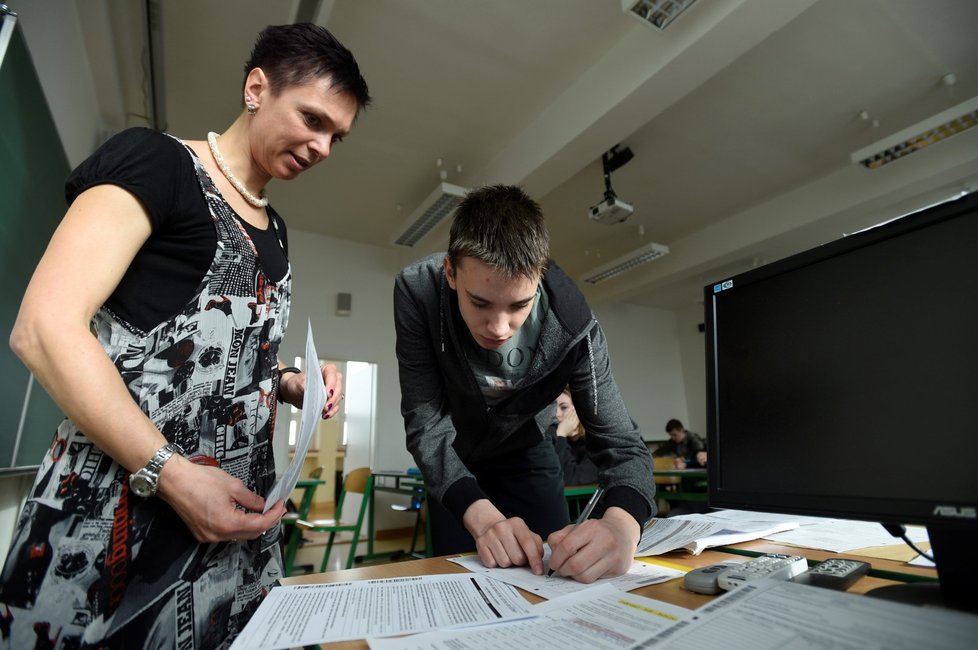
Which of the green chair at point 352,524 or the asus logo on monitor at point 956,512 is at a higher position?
the asus logo on monitor at point 956,512

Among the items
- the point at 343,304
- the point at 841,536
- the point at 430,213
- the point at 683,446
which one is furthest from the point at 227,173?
the point at 683,446

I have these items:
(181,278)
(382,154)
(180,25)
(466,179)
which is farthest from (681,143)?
(181,278)

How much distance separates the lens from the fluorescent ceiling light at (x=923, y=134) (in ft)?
Answer: 10.8

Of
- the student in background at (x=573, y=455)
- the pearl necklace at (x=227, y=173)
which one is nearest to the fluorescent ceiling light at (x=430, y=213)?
the student in background at (x=573, y=455)

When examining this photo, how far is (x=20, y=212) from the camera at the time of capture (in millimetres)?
1581

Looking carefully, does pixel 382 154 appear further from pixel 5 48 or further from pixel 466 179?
pixel 5 48

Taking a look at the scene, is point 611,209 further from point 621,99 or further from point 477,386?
point 477,386

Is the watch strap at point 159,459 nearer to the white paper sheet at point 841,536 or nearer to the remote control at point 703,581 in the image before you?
the remote control at point 703,581

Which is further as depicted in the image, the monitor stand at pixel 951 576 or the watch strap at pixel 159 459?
the watch strap at pixel 159 459

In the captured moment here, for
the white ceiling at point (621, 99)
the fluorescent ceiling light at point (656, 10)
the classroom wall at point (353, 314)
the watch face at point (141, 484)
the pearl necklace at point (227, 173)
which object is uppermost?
the white ceiling at point (621, 99)

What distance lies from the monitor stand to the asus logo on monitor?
0.03 meters

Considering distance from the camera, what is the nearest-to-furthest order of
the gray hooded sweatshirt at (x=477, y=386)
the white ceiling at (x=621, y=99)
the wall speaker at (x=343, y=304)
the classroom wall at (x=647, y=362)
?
1. the gray hooded sweatshirt at (x=477, y=386)
2. the white ceiling at (x=621, y=99)
3. the wall speaker at (x=343, y=304)
4. the classroom wall at (x=647, y=362)

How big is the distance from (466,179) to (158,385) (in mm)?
4325

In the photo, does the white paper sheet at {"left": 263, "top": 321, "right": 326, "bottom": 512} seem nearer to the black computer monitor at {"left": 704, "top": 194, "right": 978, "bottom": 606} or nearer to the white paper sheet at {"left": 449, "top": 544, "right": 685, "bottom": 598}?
the white paper sheet at {"left": 449, "top": 544, "right": 685, "bottom": 598}
